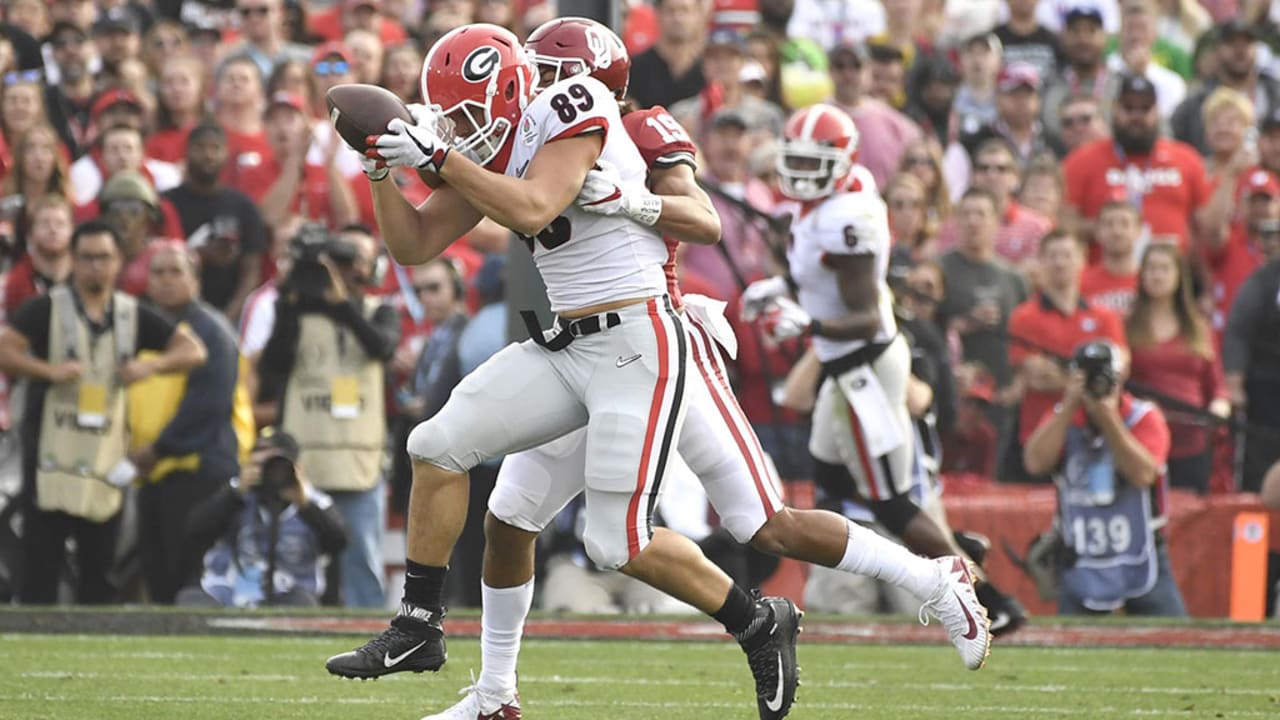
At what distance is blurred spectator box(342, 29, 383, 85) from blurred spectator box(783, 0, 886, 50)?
2.89 meters

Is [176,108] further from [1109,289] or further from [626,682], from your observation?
[626,682]

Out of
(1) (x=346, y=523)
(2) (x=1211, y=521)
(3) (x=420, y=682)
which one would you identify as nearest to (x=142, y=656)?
(3) (x=420, y=682)

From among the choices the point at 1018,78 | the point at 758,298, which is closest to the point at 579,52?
the point at 758,298

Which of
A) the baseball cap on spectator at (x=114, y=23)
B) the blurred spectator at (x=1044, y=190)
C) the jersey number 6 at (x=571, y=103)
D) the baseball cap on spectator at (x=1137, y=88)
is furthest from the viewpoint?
the baseball cap on spectator at (x=114, y=23)

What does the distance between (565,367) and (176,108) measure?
276 inches

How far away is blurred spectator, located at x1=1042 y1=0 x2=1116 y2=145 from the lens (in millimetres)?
13867

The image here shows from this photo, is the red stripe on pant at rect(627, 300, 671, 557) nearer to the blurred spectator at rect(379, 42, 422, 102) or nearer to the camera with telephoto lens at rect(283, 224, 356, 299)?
the camera with telephoto lens at rect(283, 224, 356, 299)

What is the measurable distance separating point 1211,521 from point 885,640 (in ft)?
6.94

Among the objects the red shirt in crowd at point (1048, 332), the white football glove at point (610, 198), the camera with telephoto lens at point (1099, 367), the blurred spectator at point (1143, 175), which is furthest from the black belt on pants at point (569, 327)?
the blurred spectator at point (1143, 175)

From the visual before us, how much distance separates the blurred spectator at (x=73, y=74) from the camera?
1295cm

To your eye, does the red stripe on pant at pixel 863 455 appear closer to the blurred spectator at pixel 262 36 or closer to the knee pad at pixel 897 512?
the knee pad at pixel 897 512

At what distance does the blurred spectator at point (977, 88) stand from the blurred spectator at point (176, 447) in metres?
5.09

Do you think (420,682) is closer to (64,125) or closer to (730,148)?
(730,148)

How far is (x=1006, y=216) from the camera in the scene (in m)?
12.7
